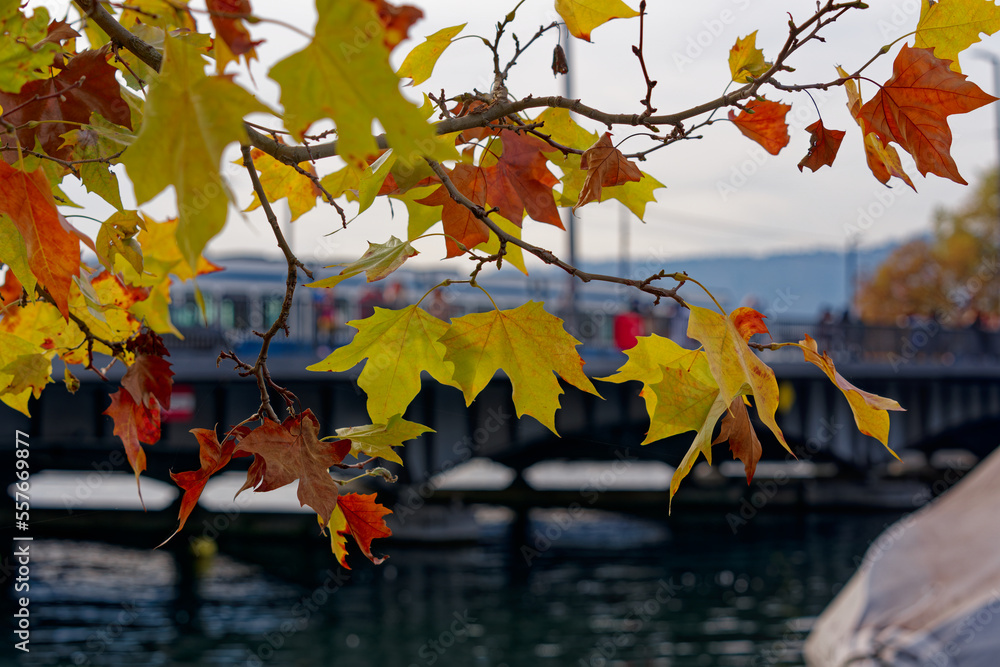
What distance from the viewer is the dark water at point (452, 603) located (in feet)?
52.7

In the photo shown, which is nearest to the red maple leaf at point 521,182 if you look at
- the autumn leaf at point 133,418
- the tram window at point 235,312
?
the autumn leaf at point 133,418

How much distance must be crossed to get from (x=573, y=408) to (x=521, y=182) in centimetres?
1843

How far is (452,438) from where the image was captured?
2036 centimetres

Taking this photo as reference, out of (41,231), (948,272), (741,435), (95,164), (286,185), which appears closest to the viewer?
(41,231)

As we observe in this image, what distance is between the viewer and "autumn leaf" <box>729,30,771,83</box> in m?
1.38

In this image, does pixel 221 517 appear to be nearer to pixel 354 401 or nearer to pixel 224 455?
pixel 354 401

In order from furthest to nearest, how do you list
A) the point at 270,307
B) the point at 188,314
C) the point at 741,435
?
the point at 188,314 → the point at 270,307 → the point at 741,435

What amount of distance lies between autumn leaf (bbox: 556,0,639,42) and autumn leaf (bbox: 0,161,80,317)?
2.64 ft

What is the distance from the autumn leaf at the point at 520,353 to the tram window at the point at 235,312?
16.1 m

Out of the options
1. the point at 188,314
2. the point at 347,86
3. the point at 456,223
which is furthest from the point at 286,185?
the point at 188,314

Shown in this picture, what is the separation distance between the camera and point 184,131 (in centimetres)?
84

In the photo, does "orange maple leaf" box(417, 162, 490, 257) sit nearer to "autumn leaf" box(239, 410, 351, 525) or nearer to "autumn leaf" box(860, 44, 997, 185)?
"autumn leaf" box(239, 410, 351, 525)

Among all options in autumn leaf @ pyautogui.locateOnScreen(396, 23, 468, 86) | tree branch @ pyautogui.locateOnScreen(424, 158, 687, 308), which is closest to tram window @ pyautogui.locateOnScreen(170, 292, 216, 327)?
autumn leaf @ pyautogui.locateOnScreen(396, 23, 468, 86)

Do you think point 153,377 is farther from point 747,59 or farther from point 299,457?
point 747,59
